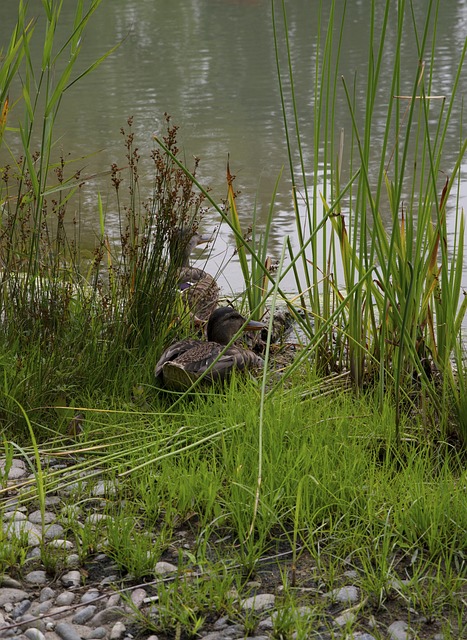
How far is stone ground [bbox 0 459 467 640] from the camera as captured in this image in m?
2.14

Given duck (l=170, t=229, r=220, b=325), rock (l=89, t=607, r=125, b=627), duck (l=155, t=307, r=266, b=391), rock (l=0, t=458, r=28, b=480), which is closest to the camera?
rock (l=89, t=607, r=125, b=627)

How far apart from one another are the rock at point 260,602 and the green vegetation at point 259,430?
0.12 feet

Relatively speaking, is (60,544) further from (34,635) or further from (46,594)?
(34,635)

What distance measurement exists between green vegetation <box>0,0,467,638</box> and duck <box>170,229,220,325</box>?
2.2 inches

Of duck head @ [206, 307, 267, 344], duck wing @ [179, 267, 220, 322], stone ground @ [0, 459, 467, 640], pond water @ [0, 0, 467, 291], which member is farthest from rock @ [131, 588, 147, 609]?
pond water @ [0, 0, 467, 291]

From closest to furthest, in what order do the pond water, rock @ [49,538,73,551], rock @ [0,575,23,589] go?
rock @ [0,575,23,589] → rock @ [49,538,73,551] → the pond water

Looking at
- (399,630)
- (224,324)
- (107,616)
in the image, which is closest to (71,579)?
(107,616)

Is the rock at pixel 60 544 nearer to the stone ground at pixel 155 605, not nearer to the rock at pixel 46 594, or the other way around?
the stone ground at pixel 155 605

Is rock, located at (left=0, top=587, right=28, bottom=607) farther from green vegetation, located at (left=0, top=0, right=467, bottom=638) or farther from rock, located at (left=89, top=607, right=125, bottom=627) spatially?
rock, located at (left=89, top=607, right=125, bottom=627)

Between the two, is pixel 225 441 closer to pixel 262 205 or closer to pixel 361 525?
pixel 361 525

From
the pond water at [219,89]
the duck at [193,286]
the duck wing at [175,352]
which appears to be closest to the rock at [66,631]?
→ the duck wing at [175,352]

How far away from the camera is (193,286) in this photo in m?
4.20

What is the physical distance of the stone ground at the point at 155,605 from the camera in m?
2.14

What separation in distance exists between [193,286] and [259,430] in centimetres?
167
